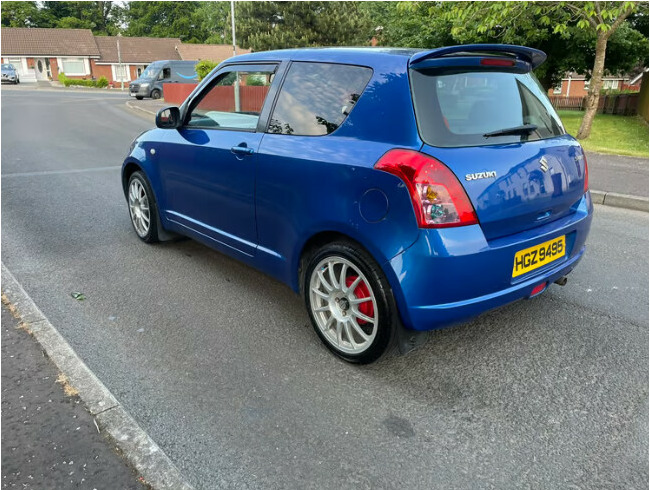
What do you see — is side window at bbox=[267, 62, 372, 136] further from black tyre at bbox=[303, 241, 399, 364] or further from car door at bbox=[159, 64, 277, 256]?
black tyre at bbox=[303, 241, 399, 364]

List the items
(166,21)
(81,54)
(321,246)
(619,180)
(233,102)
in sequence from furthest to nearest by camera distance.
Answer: (166,21) < (81,54) < (619,180) < (233,102) < (321,246)

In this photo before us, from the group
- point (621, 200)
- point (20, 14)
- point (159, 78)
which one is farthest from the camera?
A: point (20, 14)

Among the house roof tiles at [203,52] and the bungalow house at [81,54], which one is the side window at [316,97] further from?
the house roof tiles at [203,52]

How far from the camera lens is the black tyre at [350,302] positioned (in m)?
2.79

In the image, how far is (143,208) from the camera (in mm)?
5070

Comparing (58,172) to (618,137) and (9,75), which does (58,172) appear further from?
(9,75)

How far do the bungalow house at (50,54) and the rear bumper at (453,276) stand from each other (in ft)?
241

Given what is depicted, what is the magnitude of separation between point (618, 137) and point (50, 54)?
226ft

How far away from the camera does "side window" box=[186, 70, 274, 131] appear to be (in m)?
3.66

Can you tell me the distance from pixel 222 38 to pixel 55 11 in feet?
87.2

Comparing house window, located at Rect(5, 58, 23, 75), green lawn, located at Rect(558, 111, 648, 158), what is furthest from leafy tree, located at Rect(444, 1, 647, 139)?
house window, located at Rect(5, 58, 23, 75)

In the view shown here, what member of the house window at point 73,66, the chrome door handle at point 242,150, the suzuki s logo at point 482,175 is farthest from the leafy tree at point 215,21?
the suzuki s logo at point 482,175

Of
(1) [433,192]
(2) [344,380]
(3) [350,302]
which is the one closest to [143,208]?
(3) [350,302]

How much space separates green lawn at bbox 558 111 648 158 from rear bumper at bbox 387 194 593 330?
9734mm
